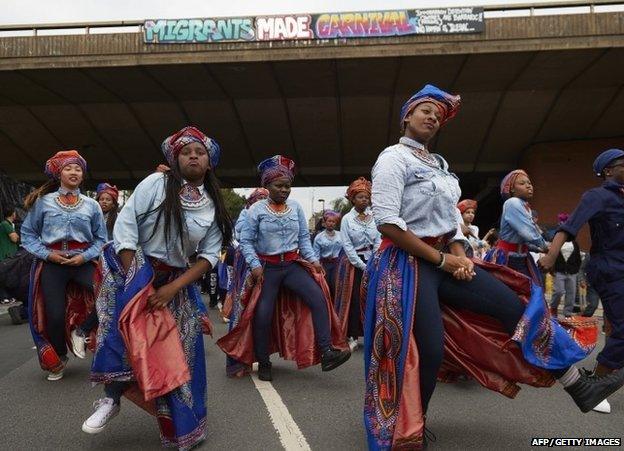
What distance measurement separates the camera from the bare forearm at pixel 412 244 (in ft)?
9.29

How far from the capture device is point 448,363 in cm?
318

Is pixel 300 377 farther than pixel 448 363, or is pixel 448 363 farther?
pixel 300 377

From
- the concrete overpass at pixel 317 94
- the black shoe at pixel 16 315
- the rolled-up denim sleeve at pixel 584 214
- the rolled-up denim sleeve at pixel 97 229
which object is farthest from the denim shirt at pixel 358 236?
the concrete overpass at pixel 317 94

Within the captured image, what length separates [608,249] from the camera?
13.1 feet

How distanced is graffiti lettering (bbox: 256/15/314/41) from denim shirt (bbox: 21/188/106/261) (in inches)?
512

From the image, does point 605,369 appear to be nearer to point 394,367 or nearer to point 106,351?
point 394,367

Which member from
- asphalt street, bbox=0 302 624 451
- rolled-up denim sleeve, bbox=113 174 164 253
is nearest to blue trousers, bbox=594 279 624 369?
asphalt street, bbox=0 302 624 451

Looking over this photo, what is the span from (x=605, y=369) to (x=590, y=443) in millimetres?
777

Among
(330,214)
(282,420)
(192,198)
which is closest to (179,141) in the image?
(192,198)

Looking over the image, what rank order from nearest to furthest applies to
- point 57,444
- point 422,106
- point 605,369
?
point 422,106 → point 57,444 → point 605,369

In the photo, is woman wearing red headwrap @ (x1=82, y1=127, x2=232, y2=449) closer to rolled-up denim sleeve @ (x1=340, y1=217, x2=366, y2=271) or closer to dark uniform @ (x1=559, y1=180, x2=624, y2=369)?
dark uniform @ (x1=559, y1=180, x2=624, y2=369)

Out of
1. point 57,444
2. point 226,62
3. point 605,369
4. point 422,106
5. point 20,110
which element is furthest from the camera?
point 20,110

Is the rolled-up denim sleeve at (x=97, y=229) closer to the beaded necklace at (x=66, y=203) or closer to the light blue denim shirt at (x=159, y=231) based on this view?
the beaded necklace at (x=66, y=203)

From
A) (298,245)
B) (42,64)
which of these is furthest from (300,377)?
(42,64)
